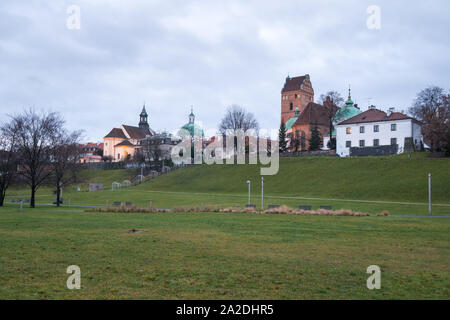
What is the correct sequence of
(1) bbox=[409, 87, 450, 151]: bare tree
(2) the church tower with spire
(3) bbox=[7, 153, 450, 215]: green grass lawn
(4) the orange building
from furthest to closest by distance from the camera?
(2) the church tower with spire
(4) the orange building
(1) bbox=[409, 87, 450, 151]: bare tree
(3) bbox=[7, 153, 450, 215]: green grass lawn

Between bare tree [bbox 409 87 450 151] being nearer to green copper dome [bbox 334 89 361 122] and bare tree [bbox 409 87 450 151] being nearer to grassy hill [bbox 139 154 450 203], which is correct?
grassy hill [bbox 139 154 450 203]

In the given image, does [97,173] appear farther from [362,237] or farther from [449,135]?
[362,237]

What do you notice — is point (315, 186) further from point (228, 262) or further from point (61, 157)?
point (228, 262)

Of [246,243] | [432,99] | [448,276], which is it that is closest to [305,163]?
[432,99]

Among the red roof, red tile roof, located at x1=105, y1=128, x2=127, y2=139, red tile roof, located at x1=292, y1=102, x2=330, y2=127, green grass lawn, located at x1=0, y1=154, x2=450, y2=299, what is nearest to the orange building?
red tile roof, located at x1=105, y1=128, x2=127, y2=139

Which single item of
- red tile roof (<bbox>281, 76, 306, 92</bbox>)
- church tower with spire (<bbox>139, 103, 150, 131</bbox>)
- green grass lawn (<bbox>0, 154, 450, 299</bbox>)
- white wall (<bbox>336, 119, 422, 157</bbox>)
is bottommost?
green grass lawn (<bbox>0, 154, 450, 299</bbox>)

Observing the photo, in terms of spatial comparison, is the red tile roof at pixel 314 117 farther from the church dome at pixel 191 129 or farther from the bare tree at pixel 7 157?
the bare tree at pixel 7 157

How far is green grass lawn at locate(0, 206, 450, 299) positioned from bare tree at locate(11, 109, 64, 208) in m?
29.6

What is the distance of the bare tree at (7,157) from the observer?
46750 mm

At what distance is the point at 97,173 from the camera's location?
10850 centimetres

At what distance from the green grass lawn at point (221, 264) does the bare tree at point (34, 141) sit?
29570mm

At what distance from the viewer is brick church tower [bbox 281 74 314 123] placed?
136 m

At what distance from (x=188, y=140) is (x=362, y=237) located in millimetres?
101074

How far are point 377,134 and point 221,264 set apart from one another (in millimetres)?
74842
